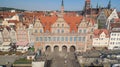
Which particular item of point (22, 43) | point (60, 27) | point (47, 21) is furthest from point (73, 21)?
point (22, 43)

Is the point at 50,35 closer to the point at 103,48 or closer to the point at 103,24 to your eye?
the point at 103,48

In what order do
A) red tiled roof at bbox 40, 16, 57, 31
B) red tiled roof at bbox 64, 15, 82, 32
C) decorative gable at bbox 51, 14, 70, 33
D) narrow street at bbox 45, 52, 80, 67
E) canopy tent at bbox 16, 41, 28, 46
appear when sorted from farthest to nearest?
canopy tent at bbox 16, 41, 28, 46 < red tiled roof at bbox 40, 16, 57, 31 < red tiled roof at bbox 64, 15, 82, 32 < decorative gable at bbox 51, 14, 70, 33 < narrow street at bbox 45, 52, 80, 67

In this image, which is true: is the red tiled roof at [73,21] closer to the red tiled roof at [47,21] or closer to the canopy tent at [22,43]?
the red tiled roof at [47,21]

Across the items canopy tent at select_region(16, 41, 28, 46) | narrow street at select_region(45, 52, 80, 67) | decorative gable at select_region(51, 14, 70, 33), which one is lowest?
narrow street at select_region(45, 52, 80, 67)

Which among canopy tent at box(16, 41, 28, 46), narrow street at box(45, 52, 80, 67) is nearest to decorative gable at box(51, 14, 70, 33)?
narrow street at box(45, 52, 80, 67)

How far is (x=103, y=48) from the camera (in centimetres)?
5909

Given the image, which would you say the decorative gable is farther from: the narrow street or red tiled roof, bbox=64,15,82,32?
the narrow street

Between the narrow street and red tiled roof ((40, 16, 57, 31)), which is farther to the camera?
red tiled roof ((40, 16, 57, 31))

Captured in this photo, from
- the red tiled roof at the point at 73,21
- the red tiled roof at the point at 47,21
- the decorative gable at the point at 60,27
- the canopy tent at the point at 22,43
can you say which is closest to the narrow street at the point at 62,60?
the decorative gable at the point at 60,27

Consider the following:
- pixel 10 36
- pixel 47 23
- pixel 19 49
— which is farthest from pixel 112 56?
pixel 10 36

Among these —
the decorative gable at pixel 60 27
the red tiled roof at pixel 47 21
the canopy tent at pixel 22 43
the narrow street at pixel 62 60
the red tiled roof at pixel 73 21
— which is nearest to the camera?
the narrow street at pixel 62 60

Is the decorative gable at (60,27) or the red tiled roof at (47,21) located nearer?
the decorative gable at (60,27)

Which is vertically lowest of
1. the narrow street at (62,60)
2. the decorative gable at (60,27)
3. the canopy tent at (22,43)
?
the narrow street at (62,60)

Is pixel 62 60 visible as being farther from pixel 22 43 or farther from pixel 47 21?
pixel 22 43
